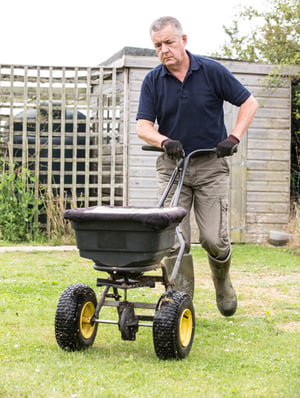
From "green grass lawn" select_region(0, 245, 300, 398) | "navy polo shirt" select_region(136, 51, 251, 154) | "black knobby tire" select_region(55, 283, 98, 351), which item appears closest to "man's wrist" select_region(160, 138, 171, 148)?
"navy polo shirt" select_region(136, 51, 251, 154)

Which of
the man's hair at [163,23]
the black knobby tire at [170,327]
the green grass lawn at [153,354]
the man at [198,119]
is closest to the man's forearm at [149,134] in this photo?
the man at [198,119]

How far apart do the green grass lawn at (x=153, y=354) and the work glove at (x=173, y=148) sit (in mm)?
1033

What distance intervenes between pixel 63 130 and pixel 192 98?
17.3 feet

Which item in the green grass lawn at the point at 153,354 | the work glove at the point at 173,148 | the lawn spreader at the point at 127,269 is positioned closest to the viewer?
the green grass lawn at the point at 153,354

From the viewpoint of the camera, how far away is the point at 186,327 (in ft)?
11.9

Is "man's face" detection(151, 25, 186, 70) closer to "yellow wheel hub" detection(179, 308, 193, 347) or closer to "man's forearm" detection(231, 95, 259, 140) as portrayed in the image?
"man's forearm" detection(231, 95, 259, 140)

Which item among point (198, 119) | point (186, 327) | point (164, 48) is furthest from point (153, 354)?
point (164, 48)

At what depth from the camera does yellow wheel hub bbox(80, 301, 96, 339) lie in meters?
3.59

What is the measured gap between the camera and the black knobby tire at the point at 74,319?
136 inches

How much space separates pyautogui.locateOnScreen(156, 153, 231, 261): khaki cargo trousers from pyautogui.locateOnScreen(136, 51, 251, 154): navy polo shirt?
13 centimetres

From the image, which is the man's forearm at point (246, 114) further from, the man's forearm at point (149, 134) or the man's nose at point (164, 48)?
the man's nose at point (164, 48)

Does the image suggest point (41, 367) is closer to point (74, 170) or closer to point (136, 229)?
point (136, 229)

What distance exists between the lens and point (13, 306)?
4.84 m

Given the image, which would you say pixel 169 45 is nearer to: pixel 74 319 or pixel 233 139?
pixel 233 139
